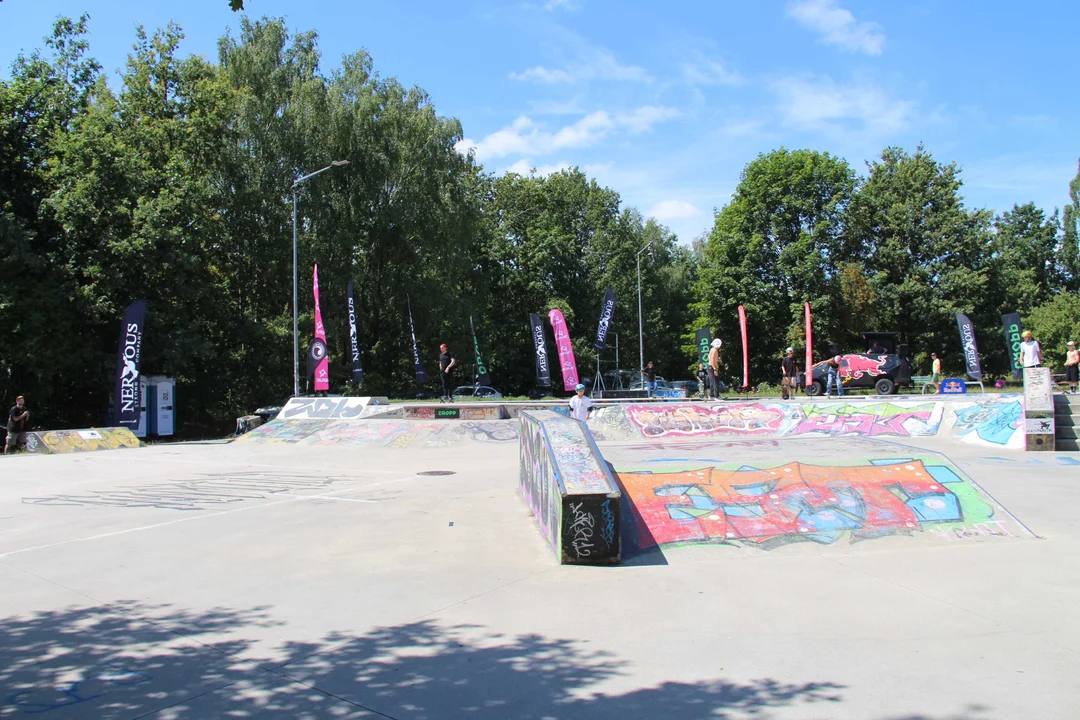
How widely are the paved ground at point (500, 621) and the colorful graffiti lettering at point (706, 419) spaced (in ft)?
28.9

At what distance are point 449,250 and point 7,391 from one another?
19354mm

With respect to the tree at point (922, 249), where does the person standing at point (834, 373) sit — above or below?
below

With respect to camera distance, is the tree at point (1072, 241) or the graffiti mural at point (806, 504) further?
the tree at point (1072, 241)

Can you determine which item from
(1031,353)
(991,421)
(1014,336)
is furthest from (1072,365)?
(1014,336)

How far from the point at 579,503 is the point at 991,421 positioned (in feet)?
43.8

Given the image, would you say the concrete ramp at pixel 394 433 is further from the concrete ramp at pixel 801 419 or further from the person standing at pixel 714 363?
the person standing at pixel 714 363

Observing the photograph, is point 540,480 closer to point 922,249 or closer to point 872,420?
point 872,420

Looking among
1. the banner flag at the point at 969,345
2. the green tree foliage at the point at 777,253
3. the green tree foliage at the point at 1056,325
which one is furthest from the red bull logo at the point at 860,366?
the green tree foliage at the point at 1056,325

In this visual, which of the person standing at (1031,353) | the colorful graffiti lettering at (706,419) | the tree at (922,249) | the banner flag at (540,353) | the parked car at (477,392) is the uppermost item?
the tree at (922,249)

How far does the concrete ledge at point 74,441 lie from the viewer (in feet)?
62.6

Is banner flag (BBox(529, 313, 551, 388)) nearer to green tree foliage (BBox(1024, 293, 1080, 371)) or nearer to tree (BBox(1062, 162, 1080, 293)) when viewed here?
green tree foliage (BBox(1024, 293, 1080, 371))

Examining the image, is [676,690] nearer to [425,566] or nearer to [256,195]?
[425,566]

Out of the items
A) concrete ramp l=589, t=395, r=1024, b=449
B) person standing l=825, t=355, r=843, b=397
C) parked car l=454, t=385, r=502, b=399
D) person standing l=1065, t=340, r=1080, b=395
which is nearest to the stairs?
concrete ramp l=589, t=395, r=1024, b=449

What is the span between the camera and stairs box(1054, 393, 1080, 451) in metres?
14.5
